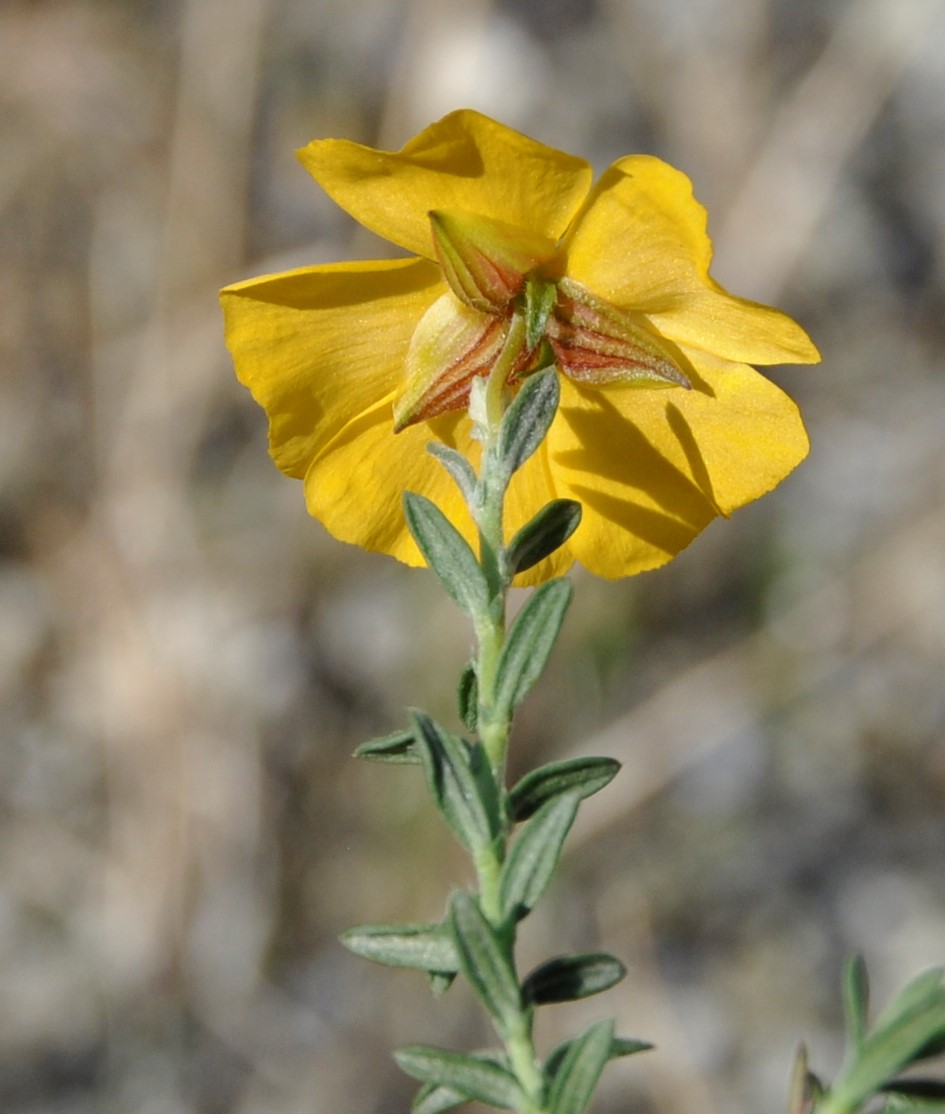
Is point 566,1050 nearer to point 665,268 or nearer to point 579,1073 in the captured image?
point 579,1073

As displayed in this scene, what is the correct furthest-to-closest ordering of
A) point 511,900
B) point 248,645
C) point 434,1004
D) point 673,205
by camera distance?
point 248,645 < point 434,1004 < point 673,205 < point 511,900

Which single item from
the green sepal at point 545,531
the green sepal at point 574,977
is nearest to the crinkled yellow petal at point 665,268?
the green sepal at point 545,531

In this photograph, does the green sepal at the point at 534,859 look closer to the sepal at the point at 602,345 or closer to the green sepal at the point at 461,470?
the green sepal at the point at 461,470

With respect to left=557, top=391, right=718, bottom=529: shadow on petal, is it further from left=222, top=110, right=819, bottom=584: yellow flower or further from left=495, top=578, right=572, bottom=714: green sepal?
left=495, top=578, right=572, bottom=714: green sepal

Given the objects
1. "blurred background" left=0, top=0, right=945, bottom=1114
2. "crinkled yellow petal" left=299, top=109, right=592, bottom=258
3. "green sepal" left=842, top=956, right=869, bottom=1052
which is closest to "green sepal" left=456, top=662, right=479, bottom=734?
"green sepal" left=842, top=956, right=869, bottom=1052

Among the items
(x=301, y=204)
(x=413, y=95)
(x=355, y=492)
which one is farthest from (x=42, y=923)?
(x=355, y=492)

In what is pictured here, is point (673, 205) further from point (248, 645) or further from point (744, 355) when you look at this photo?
point (248, 645)

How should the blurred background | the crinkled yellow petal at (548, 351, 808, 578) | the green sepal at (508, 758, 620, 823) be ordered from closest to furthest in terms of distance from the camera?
1. the green sepal at (508, 758, 620, 823)
2. the crinkled yellow petal at (548, 351, 808, 578)
3. the blurred background
